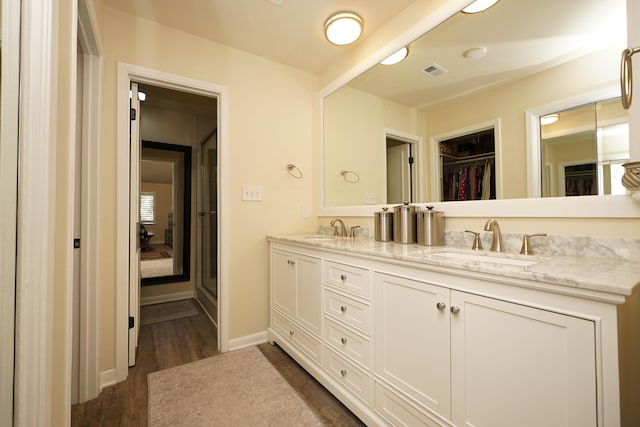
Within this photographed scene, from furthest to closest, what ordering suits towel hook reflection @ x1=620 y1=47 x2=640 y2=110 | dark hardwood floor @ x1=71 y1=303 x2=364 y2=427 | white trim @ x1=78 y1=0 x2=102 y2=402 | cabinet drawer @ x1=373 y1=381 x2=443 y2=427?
white trim @ x1=78 y1=0 x2=102 y2=402 → dark hardwood floor @ x1=71 y1=303 x2=364 y2=427 → cabinet drawer @ x1=373 y1=381 x2=443 y2=427 → towel hook reflection @ x1=620 y1=47 x2=640 y2=110

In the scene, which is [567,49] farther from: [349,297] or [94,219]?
[94,219]

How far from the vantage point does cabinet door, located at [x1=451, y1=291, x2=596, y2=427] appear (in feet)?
2.34

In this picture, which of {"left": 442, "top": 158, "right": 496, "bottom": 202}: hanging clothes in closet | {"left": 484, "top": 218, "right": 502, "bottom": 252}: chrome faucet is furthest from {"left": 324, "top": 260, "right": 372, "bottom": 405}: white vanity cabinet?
{"left": 442, "top": 158, "right": 496, "bottom": 202}: hanging clothes in closet

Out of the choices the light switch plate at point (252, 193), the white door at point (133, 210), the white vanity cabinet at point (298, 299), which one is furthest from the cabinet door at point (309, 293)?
the white door at point (133, 210)

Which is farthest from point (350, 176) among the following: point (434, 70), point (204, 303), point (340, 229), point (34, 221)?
point (204, 303)

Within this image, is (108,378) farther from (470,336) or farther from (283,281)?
(470,336)

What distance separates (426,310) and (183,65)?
2.34 m

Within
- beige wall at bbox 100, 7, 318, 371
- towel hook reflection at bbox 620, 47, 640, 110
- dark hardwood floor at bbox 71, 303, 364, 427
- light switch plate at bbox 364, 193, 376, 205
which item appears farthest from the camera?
light switch plate at bbox 364, 193, 376, 205

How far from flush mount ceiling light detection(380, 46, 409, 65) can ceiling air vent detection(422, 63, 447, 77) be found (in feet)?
0.67

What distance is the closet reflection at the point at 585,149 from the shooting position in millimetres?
1058

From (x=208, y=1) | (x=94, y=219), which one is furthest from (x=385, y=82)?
(x=94, y=219)

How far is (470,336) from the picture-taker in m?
0.94

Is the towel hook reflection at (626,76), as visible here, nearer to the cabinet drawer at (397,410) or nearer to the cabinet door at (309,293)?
the cabinet drawer at (397,410)

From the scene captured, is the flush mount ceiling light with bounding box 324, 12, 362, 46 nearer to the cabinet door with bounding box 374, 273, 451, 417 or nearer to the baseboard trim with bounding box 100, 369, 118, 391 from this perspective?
the cabinet door with bounding box 374, 273, 451, 417
